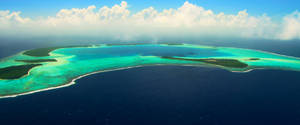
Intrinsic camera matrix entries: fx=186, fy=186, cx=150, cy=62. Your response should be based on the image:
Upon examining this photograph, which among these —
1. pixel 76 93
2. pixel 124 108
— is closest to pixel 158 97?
pixel 124 108

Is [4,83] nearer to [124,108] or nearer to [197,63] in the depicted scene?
[124,108]

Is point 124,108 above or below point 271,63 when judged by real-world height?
below

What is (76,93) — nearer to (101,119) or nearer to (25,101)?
(25,101)

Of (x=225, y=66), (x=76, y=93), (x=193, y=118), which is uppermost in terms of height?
(x=225, y=66)

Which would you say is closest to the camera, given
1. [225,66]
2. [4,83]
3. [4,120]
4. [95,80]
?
[4,120]

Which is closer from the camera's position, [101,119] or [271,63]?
[101,119]

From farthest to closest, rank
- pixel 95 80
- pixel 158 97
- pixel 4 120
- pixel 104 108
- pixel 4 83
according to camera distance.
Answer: pixel 95 80 < pixel 4 83 < pixel 158 97 < pixel 104 108 < pixel 4 120

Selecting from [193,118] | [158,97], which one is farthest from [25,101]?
[193,118]
